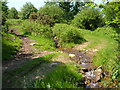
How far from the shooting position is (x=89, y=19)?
28953mm

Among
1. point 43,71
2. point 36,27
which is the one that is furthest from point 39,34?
point 43,71

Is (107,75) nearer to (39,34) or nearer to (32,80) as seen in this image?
(32,80)

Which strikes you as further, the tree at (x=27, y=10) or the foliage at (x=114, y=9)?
the tree at (x=27, y=10)

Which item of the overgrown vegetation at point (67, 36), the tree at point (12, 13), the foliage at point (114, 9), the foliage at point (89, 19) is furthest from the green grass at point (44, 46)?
the tree at point (12, 13)

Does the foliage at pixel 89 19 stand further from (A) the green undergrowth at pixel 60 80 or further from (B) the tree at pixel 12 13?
(B) the tree at pixel 12 13

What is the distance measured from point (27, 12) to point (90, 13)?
24.0m

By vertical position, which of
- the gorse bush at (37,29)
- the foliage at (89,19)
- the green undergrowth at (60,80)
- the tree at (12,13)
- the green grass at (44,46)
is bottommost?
the green undergrowth at (60,80)

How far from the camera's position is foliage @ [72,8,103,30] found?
28797 millimetres

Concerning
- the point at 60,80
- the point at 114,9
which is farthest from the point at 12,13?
the point at 114,9

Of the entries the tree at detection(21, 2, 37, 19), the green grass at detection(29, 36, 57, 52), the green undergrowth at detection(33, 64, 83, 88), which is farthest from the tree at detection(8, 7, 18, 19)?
the green undergrowth at detection(33, 64, 83, 88)

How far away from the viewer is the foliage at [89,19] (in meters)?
28.8

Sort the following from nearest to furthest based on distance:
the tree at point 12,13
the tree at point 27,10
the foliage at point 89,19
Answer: the foliage at point 89,19 < the tree at point 27,10 < the tree at point 12,13

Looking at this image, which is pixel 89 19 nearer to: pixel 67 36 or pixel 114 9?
pixel 67 36

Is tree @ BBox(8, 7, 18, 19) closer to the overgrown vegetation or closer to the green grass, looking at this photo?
the overgrown vegetation
